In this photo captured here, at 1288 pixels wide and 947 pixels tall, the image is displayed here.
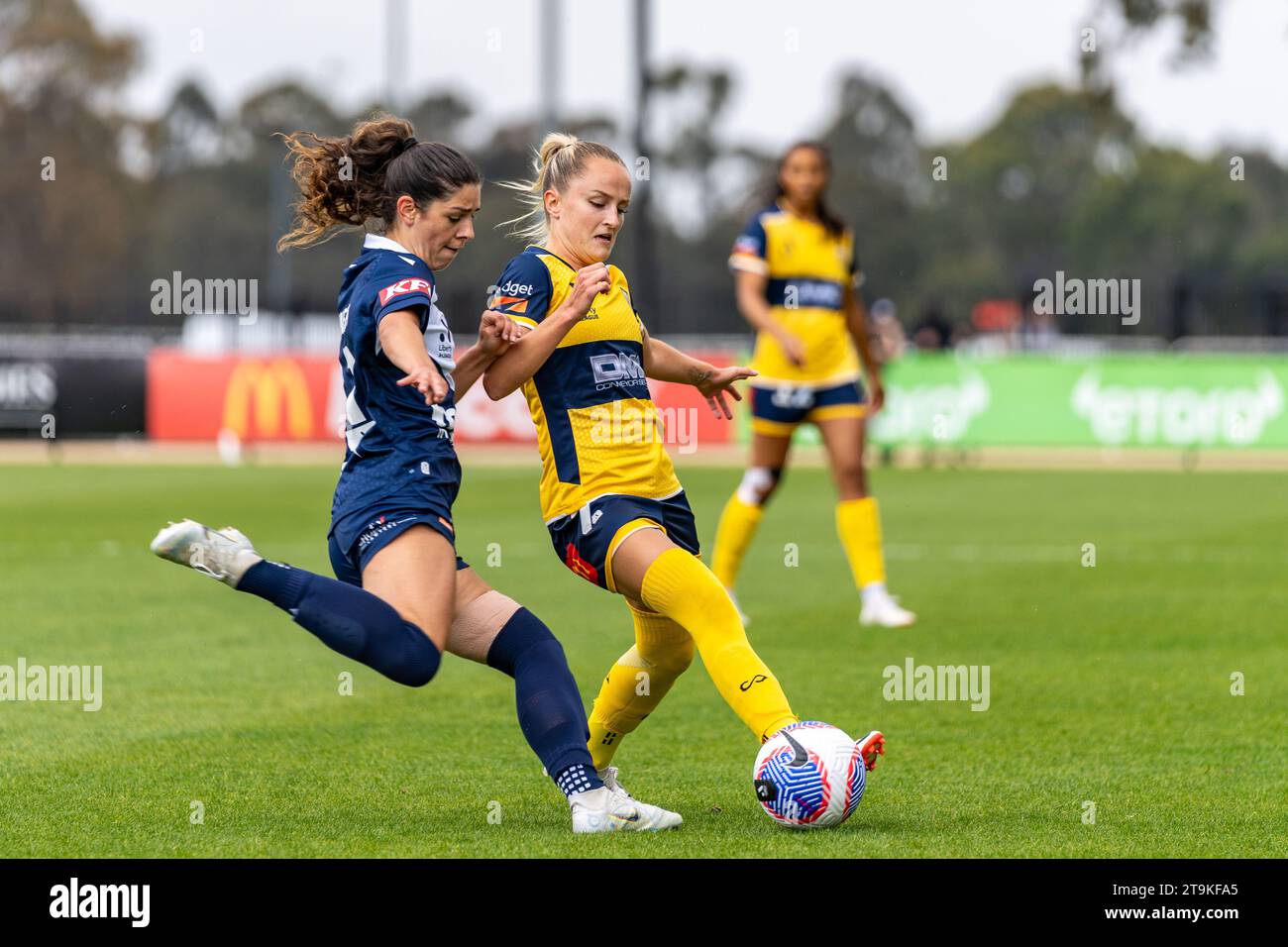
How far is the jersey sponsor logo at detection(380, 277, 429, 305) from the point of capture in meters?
5.04

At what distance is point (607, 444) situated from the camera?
551 centimetres

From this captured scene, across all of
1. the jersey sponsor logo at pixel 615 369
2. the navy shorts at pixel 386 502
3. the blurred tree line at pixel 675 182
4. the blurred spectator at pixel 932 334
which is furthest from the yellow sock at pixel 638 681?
the blurred tree line at pixel 675 182

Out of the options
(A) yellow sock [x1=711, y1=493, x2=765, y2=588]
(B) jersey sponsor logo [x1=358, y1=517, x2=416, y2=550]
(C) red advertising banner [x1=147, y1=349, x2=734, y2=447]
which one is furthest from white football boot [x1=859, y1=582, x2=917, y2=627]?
(C) red advertising banner [x1=147, y1=349, x2=734, y2=447]

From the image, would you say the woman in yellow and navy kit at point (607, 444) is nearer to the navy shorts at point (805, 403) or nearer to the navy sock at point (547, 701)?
the navy sock at point (547, 701)

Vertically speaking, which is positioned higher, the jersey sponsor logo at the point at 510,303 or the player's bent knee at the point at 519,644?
the jersey sponsor logo at the point at 510,303

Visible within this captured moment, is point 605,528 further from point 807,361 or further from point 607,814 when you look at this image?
point 807,361

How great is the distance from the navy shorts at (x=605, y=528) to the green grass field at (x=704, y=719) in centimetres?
71

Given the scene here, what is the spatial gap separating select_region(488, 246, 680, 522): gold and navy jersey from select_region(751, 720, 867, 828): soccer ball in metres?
0.82

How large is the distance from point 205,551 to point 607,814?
1253 mm

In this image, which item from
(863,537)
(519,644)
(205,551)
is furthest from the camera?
(863,537)

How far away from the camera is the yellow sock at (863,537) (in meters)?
10.1

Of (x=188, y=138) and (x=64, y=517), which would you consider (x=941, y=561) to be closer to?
(x=64, y=517)

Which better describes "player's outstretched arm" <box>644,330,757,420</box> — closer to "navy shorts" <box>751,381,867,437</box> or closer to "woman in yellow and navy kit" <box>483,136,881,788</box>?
"woman in yellow and navy kit" <box>483,136,881,788</box>

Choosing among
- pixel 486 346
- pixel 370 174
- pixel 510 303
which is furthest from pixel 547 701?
pixel 370 174
